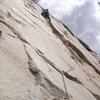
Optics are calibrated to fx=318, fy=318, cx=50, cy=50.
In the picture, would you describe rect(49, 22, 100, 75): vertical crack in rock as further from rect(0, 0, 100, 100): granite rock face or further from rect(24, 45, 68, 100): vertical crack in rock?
rect(24, 45, 68, 100): vertical crack in rock

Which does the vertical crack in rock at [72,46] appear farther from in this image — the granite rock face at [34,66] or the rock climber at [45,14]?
the rock climber at [45,14]

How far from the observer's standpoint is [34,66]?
12258 millimetres

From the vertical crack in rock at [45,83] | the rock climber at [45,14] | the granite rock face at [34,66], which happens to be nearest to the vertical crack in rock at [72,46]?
the granite rock face at [34,66]

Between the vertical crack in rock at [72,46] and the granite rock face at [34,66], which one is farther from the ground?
the vertical crack in rock at [72,46]

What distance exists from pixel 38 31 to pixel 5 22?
10.6 ft

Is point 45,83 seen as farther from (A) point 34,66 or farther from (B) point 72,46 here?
(B) point 72,46

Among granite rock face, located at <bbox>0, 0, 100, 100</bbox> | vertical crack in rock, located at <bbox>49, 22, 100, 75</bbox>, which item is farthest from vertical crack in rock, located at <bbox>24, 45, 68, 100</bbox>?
vertical crack in rock, located at <bbox>49, 22, 100, 75</bbox>

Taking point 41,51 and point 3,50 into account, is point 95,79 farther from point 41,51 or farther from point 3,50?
point 3,50

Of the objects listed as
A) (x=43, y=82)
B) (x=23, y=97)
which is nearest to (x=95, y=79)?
(x=43, y=82)

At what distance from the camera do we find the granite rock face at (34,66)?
10859 millimetres

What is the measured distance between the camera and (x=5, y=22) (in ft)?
45.8

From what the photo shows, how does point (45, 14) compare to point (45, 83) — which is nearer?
point (45, 83)

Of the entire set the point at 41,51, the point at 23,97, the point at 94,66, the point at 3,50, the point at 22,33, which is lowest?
the point at 23,97

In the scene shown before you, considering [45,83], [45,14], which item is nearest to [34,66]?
[45,83]
